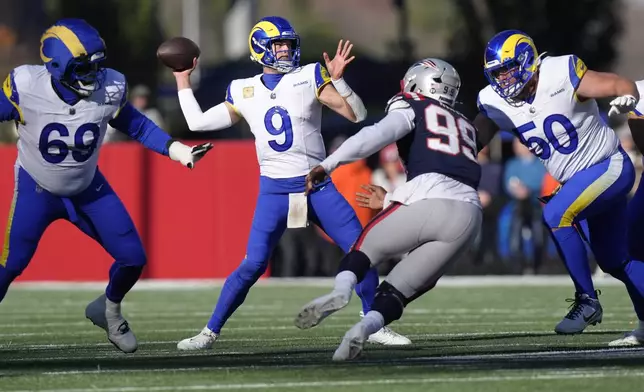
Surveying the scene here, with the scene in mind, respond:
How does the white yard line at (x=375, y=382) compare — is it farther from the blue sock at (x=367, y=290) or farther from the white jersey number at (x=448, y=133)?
the blue sock at (x=367, y=290)

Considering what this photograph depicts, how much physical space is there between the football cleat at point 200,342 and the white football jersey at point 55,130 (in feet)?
3.09

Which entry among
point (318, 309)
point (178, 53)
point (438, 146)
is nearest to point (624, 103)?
point (438, 146)

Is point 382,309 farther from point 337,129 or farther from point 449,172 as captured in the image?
point 337,129

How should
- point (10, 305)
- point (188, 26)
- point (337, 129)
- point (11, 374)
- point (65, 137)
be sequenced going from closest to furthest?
point (11, 374) < point (65, 137) < point (10, 305) < point (337, 129) < point (188, 26)

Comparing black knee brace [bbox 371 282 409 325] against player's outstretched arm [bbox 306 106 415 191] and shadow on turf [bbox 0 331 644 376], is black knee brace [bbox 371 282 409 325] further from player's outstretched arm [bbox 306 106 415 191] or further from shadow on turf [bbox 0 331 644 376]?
player's outstretched arm [bbox 306 106 415 191]

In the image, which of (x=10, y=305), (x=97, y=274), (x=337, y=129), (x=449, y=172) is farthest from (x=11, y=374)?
(x=337, y=129)

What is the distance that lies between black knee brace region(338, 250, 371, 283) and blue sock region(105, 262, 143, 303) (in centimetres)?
143

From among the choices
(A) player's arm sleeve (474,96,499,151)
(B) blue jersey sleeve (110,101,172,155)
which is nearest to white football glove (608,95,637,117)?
(A) player's arm sleeve (474,96,499,151)

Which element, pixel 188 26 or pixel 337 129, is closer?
pixel 337 129

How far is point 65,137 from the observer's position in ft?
24.2

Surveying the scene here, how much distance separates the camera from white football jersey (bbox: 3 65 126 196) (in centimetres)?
735

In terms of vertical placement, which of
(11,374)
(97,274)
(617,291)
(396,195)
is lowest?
(97,274)

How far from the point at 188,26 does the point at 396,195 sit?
18037 mm

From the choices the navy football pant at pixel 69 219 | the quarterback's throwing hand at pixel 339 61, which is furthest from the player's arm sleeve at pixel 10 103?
the quarterback's throwing hand at pixel 339 61
